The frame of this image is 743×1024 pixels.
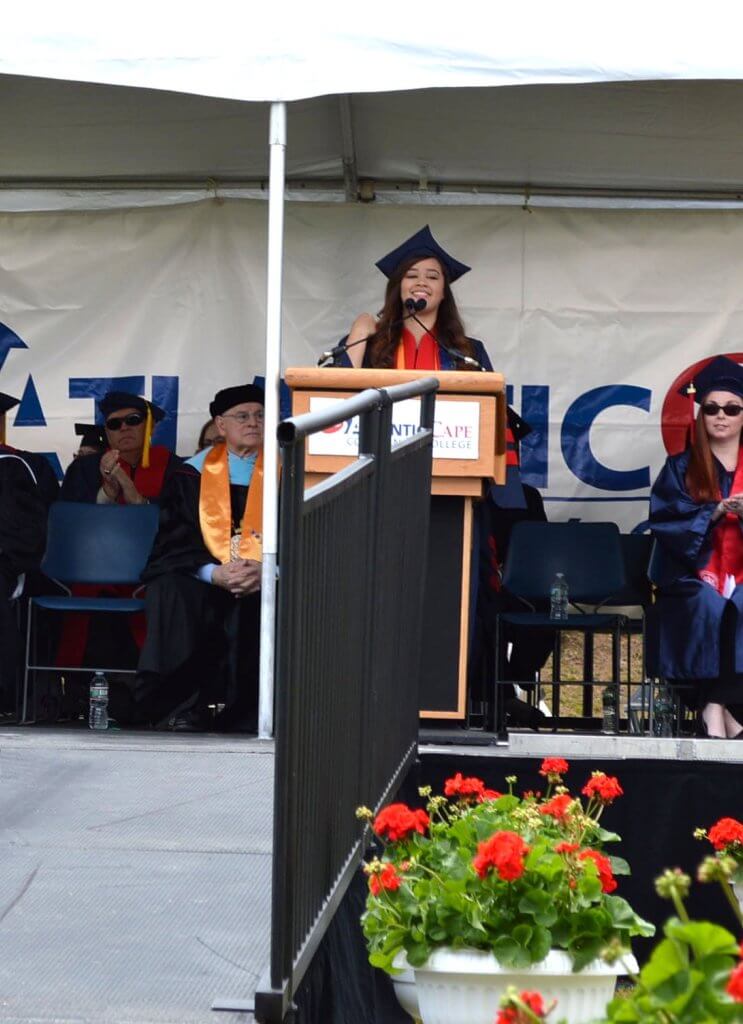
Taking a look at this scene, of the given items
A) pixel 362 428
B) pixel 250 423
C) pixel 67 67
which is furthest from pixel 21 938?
pixel 250 423

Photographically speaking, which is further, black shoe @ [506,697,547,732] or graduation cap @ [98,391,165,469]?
graduation cap @ [98,391,165,469]

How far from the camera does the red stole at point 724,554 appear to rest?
666 centimetres

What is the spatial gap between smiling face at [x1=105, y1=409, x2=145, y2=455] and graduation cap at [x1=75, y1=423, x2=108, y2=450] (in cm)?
10

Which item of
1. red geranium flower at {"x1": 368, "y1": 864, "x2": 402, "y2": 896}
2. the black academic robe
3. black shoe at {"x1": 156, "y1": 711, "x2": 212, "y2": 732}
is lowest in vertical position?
black shoe at {"x1": 156, "y1": 711, "x2": 212, "y2": 732}

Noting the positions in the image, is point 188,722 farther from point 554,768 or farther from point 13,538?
point 554,768

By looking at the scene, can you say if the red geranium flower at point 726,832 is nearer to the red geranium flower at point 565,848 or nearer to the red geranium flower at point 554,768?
the red geranium flower at point 554,768

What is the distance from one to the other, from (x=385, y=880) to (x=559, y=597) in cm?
450

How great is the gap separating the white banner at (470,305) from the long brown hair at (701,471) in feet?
4.63

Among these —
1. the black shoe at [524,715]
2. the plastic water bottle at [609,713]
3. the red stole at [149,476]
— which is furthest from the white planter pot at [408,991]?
the red stole at [149,476]

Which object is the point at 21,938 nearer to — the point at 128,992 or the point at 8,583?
the point at 128,992

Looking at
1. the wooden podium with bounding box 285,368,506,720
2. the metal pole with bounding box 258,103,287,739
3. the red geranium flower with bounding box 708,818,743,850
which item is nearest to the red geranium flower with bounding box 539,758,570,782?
the red geranium flower with bounding box 708,818,743,850

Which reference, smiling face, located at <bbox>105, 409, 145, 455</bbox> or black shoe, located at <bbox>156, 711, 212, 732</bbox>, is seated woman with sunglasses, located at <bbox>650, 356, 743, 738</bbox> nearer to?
black shoe, located at <bbox>156, 711, 212, 732</bbox>

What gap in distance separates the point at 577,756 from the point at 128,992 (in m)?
2.89

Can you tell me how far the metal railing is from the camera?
2.60 metres
